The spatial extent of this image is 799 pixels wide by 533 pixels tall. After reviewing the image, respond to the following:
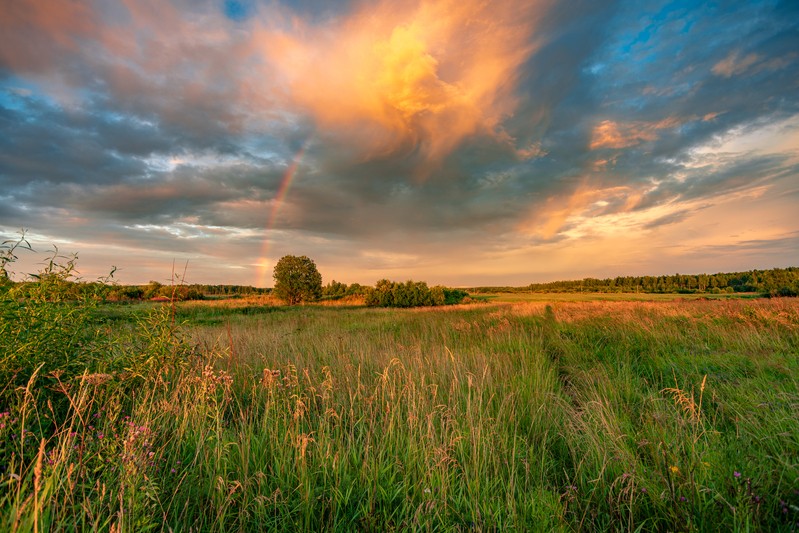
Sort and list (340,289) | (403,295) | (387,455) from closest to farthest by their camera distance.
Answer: (387,455), (403,295), (340,289)

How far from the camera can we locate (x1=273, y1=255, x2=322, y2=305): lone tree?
54.1m

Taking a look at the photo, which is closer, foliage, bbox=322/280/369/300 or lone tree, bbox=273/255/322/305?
lone tree, bbox=273/255/322/305

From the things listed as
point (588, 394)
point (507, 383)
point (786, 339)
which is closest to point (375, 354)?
point (507, 383)

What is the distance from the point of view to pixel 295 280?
180ft

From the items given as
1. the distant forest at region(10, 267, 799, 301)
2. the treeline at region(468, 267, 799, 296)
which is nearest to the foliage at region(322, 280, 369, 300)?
the distant forest at region(10, 267, 799, 301)


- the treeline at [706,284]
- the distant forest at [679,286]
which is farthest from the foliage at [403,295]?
the treeline at [706,284]

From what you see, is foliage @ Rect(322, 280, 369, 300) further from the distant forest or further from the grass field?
the grass field

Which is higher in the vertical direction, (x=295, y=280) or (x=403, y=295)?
(x=295, y=280)

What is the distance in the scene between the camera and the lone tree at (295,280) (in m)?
54.1

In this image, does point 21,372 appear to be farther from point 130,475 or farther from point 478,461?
point 478,461

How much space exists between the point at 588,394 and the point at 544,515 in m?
3.52

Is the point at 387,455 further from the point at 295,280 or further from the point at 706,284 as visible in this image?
the point at 706,284

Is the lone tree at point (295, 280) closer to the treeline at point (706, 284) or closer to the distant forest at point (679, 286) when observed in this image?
the distant forest at point (679, 286)

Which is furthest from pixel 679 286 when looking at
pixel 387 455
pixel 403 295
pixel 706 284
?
pixel 387 455
